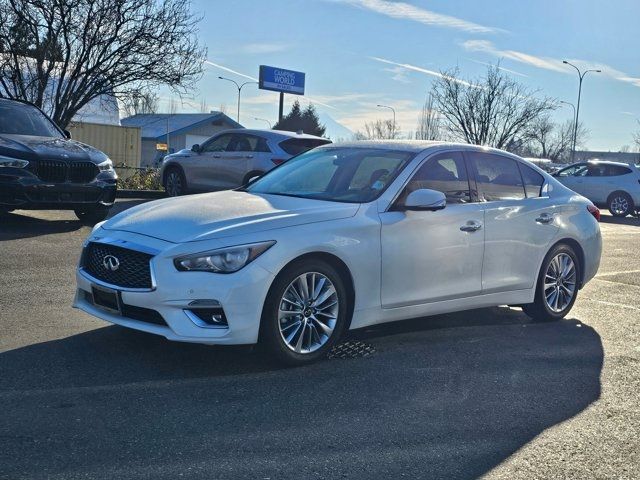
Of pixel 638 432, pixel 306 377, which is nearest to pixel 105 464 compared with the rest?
pixel 306 377

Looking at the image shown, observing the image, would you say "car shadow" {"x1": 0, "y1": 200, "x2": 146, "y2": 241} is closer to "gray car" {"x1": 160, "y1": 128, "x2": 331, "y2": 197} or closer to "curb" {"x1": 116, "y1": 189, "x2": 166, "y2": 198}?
"gray car" {"x1": 160, "y1": 128, "x2": 331, "y2": 197}

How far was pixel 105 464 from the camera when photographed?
3.35m

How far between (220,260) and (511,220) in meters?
2.84

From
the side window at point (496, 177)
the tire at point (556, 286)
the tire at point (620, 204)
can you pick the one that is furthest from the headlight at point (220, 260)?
the tire at point (620, 204)

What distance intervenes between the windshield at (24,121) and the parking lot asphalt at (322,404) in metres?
5.11

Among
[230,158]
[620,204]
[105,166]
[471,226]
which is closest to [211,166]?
[230,158]

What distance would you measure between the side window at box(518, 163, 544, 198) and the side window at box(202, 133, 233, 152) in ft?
29.9

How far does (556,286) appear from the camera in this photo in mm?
6809

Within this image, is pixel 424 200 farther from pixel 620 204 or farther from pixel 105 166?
pixel 620 204

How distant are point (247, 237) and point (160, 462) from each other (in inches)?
64.9

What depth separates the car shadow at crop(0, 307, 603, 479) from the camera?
11.4ft

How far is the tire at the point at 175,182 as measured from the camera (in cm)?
1584

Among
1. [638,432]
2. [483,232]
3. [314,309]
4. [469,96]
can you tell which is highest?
[469,96]

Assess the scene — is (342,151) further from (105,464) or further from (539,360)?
(105,464)
